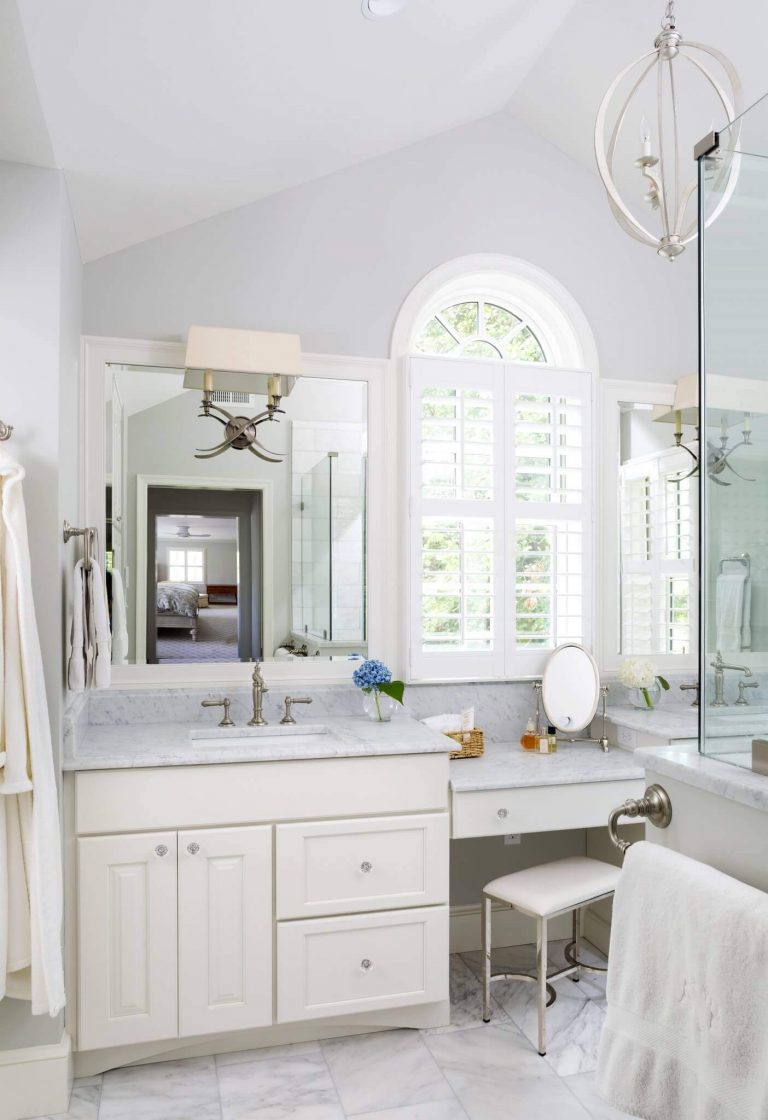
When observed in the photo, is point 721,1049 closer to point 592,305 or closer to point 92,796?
point 92,796

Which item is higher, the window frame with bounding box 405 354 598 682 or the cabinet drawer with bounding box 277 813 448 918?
the window frame with bounding box 405 354 598 682

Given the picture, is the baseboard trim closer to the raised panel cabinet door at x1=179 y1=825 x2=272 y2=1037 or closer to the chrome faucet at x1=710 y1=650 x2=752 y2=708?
the raised panel cabinet door at x1=179 y1=825 x2=272 y2=1037

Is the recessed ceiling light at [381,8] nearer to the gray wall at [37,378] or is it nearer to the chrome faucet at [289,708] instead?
the gray wall at [37,378]

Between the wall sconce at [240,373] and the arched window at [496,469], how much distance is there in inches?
18.9

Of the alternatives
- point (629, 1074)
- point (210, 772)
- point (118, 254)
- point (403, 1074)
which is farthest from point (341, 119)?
point (403, 1074)

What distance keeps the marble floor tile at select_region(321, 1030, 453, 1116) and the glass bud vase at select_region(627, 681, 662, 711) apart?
1416 mm

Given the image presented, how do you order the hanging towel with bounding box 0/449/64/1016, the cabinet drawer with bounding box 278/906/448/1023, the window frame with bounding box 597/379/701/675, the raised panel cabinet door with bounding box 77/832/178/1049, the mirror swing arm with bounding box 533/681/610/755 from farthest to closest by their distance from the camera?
the window frame with bounding box 597/379/701/675, the mirror swing arm with bounding box 533/681/610/755, the cabinet drawer with bounding box 278/906/448/1023, the raised panel cabinet door with bounding box 77/832/178/1049, the hanging towel with bounding box 0/449/64/1016

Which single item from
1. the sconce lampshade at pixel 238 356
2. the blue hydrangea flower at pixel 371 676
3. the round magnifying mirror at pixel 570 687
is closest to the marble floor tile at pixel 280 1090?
the blue hydrangea flower at pixel 371 676

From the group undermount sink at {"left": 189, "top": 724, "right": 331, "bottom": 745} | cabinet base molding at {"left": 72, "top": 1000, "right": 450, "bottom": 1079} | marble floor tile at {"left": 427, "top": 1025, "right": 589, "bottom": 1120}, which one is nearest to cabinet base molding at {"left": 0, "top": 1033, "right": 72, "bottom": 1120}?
cabinet base molding at {"left": 72, "top": 1000, "right": 450, "bottom": 1079}

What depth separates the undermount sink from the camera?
105 inches

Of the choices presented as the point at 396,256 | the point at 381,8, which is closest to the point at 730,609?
the point at 381,8

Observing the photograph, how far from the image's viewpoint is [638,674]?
3086 mm

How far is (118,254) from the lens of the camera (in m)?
2.75

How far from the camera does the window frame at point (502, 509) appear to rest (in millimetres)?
2992
